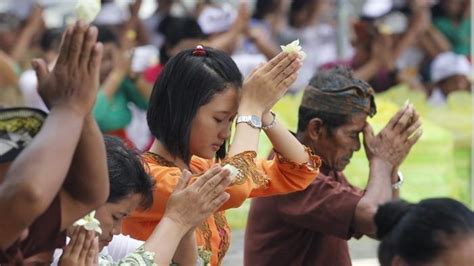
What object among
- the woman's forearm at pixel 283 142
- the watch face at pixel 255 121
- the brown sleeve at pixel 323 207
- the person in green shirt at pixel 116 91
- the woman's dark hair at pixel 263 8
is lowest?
the woman's dark hair at pixel 263 8

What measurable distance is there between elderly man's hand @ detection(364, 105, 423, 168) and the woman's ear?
17cm

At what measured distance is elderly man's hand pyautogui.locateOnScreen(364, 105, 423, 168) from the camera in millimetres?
4414

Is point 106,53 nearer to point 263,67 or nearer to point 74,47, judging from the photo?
point 263,67

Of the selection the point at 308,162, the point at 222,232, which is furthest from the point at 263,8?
the point at 222,232

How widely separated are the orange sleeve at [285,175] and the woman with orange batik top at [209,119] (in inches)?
3.0

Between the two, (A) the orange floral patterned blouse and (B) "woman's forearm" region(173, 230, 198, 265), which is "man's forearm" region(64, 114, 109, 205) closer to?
(B) "woman's forearm" region(173, 230, 198, 265)

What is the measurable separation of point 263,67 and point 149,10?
7.54 meters

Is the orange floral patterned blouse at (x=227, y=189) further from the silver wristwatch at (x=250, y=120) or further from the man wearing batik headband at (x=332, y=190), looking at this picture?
the man wearing batik headband at (x=332, y=190)

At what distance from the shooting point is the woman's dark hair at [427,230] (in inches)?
118

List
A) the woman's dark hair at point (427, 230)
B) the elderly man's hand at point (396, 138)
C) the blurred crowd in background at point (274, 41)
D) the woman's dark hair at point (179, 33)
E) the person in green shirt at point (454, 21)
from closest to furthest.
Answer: the woman's dark hair at point (427, 230) → the elderly man's hand at point (396, 138) → the blurred crowd in background at point (274, 41) → the woman's dark hair at point (179, 33) → the person in green shirt at point (454, 21)

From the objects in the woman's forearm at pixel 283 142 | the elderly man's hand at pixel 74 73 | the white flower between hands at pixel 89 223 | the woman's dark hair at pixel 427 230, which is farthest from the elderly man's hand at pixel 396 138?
the elderly man's hand at pixel 74 73

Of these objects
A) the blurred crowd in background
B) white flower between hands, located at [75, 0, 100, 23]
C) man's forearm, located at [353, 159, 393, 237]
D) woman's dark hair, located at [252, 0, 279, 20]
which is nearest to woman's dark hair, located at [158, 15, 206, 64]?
the blurred crowd in background

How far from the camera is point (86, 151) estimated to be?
272 centimetres

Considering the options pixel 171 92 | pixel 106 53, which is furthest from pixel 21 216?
pixel 106 53
